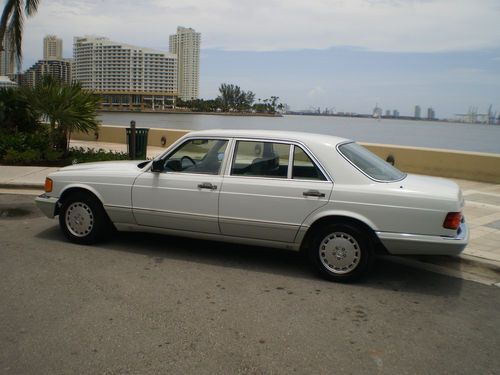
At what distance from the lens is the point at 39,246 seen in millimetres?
6094

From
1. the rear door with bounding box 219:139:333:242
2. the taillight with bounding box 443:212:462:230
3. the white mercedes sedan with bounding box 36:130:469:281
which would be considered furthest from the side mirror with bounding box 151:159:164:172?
the taillight with bounding box 443:212:462:230

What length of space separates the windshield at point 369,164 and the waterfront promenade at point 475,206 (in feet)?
4.16

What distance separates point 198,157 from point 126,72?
2247 inches

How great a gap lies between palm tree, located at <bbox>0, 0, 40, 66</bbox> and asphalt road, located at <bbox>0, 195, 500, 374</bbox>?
11583mm

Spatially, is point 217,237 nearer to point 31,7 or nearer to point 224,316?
point 224,316

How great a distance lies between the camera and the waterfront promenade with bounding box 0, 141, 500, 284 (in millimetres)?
5961

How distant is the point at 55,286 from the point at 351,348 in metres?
2.80

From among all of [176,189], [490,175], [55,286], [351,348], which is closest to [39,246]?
[55,286]

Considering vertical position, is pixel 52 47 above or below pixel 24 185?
above

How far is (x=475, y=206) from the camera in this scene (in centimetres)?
901

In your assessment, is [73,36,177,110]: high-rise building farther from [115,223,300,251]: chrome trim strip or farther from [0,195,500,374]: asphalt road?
[0,195,500,374]: asphalt road

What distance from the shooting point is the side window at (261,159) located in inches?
213

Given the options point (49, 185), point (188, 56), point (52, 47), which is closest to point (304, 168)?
point (49, 185)

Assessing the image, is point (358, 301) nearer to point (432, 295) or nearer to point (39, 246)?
point (432, 295)
